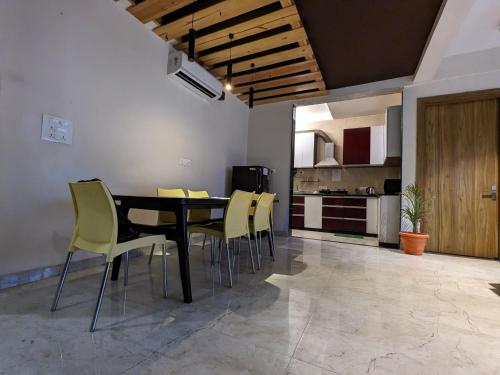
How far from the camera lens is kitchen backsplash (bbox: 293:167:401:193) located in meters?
6.00

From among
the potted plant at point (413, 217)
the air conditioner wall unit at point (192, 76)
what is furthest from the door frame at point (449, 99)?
the air conditioner wall unit at point (192, 76)

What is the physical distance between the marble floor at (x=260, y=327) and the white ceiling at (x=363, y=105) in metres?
3.82

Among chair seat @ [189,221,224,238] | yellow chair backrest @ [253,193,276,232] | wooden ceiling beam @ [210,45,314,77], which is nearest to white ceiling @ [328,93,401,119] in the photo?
wooden ceiling beam @ [210,45,314,77]

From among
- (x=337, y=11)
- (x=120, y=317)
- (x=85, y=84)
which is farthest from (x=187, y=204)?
(x=337, y=11)

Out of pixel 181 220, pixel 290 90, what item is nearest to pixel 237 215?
pixel 181 220

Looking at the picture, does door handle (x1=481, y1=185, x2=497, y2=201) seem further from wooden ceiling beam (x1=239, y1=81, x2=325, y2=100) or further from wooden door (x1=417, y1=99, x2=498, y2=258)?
wooden ceiling beam (x1=239, y1=81, x2=325, y2=100)

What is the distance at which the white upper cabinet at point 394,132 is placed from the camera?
13.6ft

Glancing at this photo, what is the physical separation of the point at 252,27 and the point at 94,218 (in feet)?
8.96

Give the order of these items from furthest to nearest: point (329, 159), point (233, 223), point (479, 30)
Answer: point (329, 159) < point (479, 30) < point (233, 223)

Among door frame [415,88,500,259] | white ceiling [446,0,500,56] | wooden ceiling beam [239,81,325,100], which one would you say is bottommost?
door frame [415,88,500,259]

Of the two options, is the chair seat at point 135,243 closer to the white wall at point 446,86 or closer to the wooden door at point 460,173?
the white wall at point 446,86

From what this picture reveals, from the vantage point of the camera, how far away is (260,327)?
1.41 m

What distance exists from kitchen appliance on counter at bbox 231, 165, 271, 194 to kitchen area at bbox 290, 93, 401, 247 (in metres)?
0.97

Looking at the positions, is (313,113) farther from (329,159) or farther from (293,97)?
(293,97)
